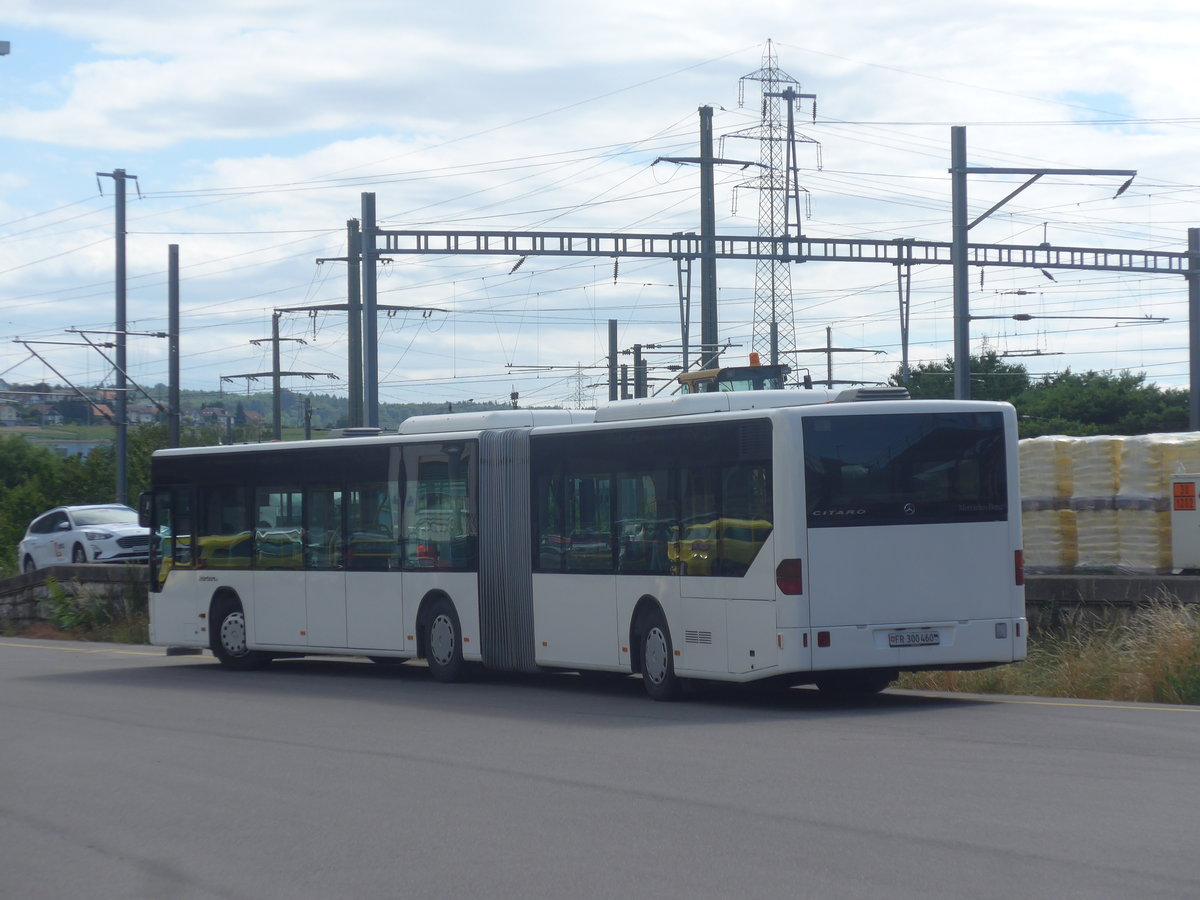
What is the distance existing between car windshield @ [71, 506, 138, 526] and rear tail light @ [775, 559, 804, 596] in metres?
27.9

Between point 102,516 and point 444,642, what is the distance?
2328 centimetres

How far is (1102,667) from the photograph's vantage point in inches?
600

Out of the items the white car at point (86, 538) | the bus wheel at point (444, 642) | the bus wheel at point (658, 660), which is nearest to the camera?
the bus wheel at point (658, 660)

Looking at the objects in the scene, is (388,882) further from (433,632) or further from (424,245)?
(424,245)

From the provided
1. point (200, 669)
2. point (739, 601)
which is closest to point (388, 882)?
point (739, 601)

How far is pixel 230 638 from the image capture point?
20.9 metres

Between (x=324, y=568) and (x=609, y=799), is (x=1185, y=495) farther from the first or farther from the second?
(x=609, y=799)

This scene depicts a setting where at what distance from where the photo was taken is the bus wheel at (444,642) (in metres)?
17.5

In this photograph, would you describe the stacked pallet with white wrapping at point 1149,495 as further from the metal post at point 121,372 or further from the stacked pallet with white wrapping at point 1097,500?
the metal post at point 121,372

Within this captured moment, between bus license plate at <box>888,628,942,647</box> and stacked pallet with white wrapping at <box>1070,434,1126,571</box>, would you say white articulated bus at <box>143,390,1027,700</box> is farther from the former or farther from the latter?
stacked pallet with white wrapping at <box>1070,434,1126,571</box>

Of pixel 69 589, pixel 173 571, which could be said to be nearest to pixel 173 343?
pixel 69 589

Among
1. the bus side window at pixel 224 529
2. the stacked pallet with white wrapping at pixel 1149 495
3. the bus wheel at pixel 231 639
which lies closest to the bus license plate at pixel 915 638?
the stacked pallet with white wrapping at pixel 1149 495

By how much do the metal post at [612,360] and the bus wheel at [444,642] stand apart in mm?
36038

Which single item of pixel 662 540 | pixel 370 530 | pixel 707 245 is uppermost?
pixel 707 245
